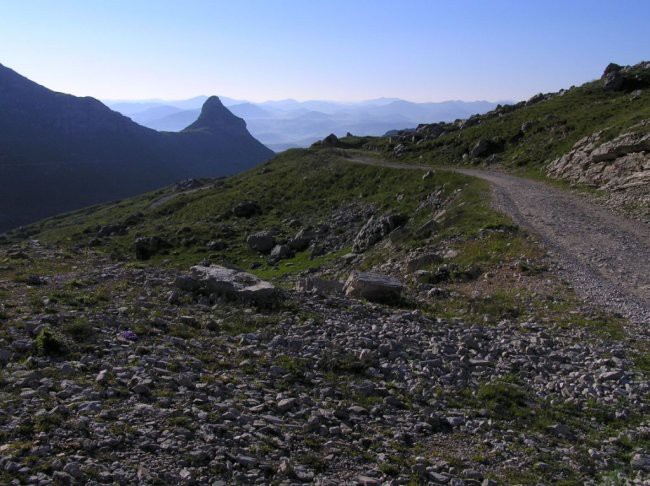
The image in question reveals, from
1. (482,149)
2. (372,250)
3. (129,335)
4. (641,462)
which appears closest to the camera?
(641,462)

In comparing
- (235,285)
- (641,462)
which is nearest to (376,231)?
(235,285)

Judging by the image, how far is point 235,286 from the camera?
2212cm

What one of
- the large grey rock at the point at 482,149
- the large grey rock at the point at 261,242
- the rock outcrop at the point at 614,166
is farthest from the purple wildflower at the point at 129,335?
the large grey rock at the point at 482,149

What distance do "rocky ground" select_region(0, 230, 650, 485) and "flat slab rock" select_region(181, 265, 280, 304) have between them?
Result: 1.49 ft

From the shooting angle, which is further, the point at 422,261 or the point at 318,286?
the point at 422,261

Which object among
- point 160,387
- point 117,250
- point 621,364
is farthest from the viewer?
point 117,250

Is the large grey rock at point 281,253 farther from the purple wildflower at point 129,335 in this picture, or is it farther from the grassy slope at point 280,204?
the purple wildflower at point 129,335

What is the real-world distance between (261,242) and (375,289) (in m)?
35.8

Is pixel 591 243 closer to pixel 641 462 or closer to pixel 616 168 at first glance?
pixel 616 168

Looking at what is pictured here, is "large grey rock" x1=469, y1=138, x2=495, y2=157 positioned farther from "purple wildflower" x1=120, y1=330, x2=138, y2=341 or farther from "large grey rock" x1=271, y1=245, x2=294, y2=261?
"purple wildflower" x1=120, y1=330, x2=138, y2=341

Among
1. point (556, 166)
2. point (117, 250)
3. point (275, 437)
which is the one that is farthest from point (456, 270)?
point (117, 250)

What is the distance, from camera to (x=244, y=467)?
10.2 metres

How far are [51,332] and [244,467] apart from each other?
860 cm

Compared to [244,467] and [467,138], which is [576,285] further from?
[467,138]
